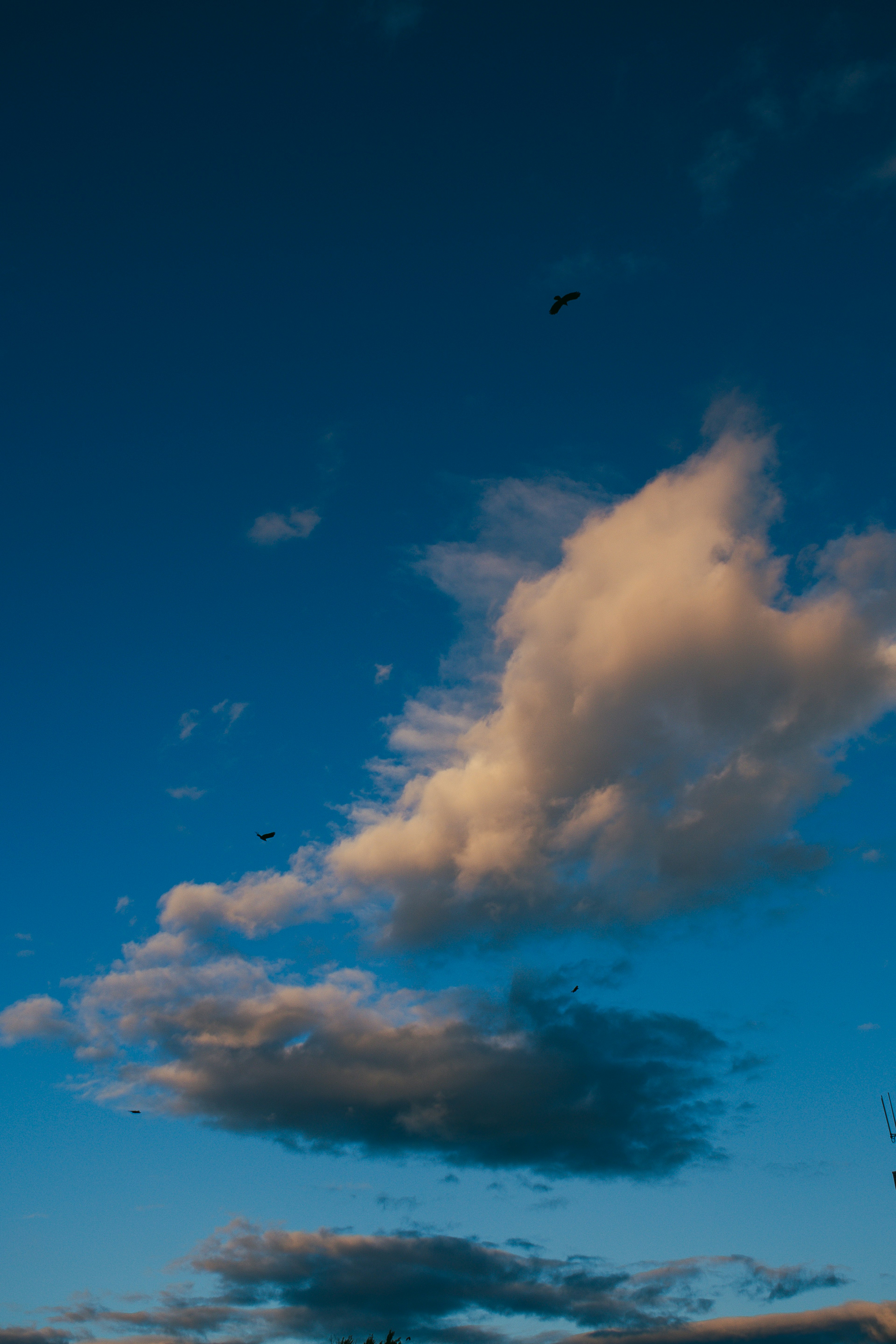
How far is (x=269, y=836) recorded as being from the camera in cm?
7281

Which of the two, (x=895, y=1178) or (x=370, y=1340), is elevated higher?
(x=895, y=1178)

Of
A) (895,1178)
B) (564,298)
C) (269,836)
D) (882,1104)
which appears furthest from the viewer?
(882,1104)

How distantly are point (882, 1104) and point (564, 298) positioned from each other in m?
110

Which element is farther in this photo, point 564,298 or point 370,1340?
point 370,1340

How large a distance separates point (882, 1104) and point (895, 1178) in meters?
11.1

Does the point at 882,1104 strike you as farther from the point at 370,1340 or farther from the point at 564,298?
the point at 564,298

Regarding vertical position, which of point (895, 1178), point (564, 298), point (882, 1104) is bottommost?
point (895, 1178)

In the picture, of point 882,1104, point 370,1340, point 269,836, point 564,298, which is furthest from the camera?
point 370,1340

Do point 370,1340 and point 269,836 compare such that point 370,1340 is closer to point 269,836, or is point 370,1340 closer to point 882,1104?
point 882,1104

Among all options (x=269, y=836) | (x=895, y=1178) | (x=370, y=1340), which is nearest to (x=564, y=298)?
(x=269, y=836)

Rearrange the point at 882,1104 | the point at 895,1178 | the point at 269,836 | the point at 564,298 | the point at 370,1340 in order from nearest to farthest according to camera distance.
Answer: the point at 564,298 → the point at 269,836 → the point at 895,1178 → the point at 882,1104 → the point at 370,1340

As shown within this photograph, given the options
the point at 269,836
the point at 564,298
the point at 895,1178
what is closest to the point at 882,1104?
the point at 895,1178

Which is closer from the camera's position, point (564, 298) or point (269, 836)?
point (564, 298)

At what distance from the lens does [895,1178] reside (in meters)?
96.4
